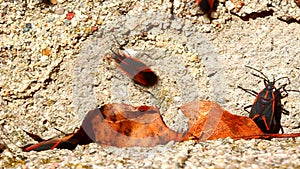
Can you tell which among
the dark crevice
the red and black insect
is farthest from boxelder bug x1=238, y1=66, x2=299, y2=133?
the red and black insect

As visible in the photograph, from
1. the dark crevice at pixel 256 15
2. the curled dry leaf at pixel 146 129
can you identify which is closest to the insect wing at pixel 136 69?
the curled dry leaf at pixel 146 129

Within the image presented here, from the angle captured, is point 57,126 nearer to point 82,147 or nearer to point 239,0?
point 82,147

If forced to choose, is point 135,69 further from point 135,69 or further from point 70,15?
point 70,15

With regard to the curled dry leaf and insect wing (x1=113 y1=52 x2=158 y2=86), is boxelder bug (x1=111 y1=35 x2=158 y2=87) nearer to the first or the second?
insect wing (x1=113 y1=52 x2=158 y2=86)

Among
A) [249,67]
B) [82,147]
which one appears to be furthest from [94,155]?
[249,67]

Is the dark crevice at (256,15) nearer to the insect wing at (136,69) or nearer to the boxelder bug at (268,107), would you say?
the boxelder bug at (268,107)

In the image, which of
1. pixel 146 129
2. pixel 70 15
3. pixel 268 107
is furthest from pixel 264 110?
pixel 70 15
